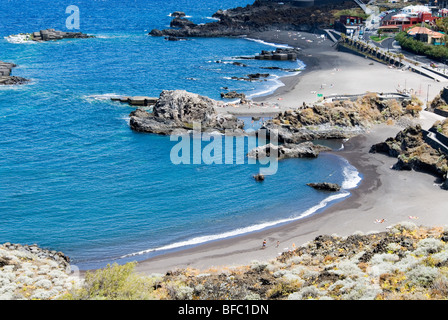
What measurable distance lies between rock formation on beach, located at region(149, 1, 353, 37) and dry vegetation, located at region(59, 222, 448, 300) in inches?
4741

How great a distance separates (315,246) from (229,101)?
4751cm

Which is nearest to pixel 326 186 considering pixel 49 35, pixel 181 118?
pixel 181 118

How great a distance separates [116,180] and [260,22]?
113 metres

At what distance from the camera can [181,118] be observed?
68000 mm

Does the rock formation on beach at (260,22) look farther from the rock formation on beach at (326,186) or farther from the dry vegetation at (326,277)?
the dry vegetation at (326,277)

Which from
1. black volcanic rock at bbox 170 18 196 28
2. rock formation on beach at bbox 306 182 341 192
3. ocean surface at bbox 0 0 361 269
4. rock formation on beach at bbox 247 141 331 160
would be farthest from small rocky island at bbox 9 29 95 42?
rock formation on beach at bbox 306 182 341 192

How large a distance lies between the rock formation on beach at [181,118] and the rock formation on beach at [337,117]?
5.19 meters

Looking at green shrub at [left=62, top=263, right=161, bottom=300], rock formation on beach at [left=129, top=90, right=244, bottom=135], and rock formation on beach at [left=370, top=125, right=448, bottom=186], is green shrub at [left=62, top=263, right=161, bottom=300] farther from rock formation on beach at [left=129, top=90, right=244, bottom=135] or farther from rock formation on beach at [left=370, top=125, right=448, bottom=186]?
rock formation on beach at [left=129, top=90, right=244, bottom=135]

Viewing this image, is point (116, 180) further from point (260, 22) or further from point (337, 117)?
point (260, 22)

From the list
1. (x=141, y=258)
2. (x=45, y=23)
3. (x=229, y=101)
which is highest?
(x=45, y=23)
